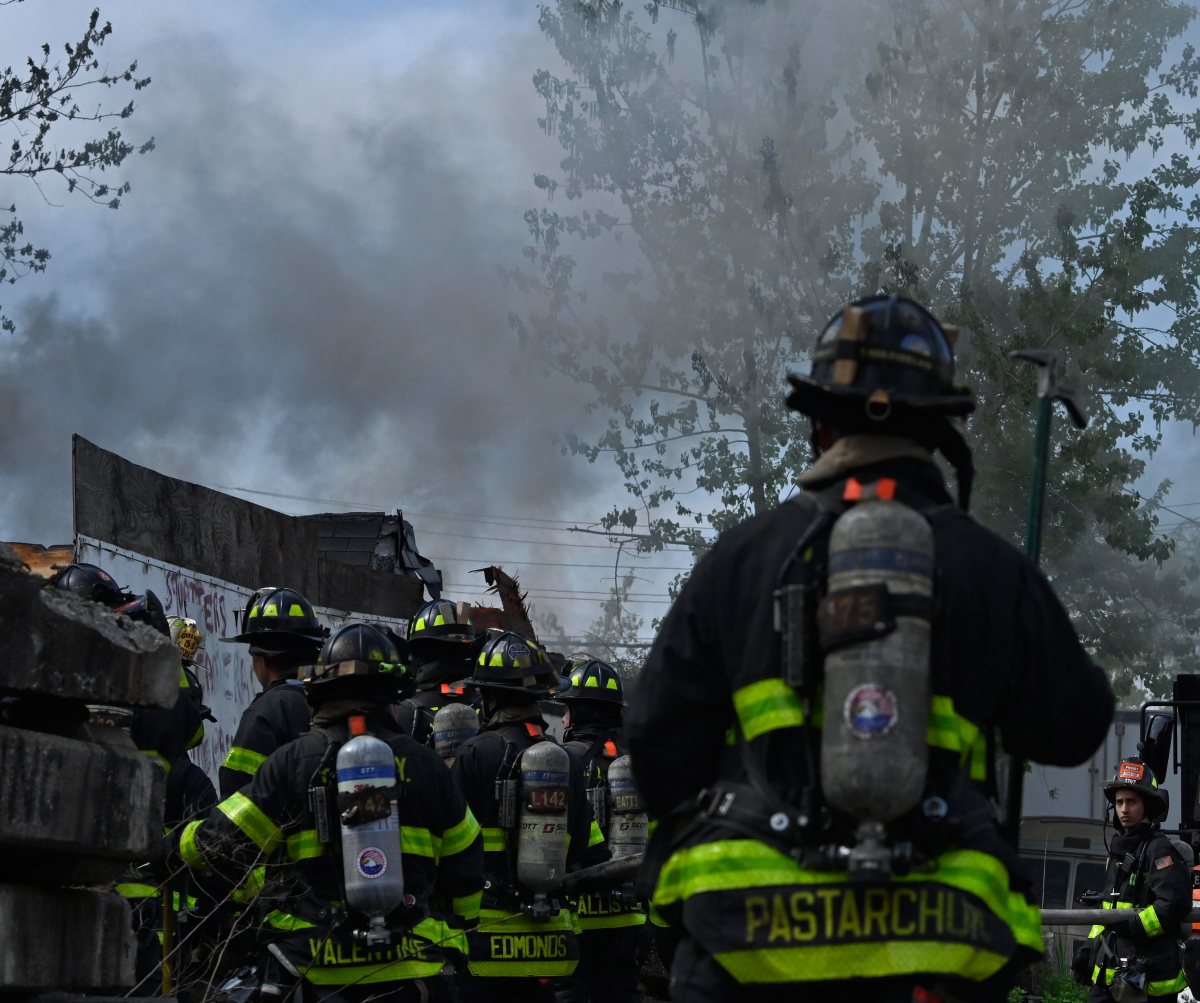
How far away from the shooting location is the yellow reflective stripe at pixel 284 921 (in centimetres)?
552

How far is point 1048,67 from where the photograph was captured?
903 inches

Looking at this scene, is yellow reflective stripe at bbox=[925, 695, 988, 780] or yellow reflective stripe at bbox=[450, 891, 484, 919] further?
yellow reflective stripe at bbox=[450, 891, 484, 919]

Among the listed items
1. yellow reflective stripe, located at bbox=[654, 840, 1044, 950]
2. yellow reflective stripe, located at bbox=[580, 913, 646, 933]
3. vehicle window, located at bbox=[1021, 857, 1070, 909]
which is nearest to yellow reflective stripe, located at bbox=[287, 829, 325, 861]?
yellow reflective stripe, located at bbox=[654, 840, 1044, 950]

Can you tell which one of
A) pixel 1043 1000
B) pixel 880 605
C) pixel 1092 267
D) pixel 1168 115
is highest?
pixel 1168 115

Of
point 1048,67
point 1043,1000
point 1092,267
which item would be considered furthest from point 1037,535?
point 1048,67

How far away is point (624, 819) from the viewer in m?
8.65

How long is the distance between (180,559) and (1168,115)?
15.0 metres

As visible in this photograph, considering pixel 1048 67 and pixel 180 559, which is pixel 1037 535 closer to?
pixel 180 559

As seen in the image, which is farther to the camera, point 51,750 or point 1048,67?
point 1048,67

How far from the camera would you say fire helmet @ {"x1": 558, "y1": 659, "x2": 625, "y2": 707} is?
9.31m

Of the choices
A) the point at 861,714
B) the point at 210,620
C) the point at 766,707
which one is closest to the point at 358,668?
the point at 766,707

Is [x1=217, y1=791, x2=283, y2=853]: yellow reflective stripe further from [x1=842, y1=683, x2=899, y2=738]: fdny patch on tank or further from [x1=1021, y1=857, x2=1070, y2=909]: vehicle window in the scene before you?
[x1=1021, y1=857, x2=1070, y2=909]: vehicle window

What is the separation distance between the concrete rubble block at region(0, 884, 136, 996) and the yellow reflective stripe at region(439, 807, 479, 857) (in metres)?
1.24

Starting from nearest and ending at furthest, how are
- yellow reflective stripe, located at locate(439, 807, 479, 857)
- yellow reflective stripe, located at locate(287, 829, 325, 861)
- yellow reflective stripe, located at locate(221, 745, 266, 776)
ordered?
yellow reflective stripe, located at locate(287, 829, 325, 861) → yellow reflective stripe, located at locate(439, 807, 479, 857) → yellow reflective stripe, located at locate(221, 745, 266, 776)
